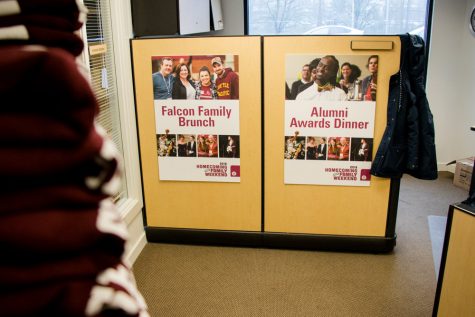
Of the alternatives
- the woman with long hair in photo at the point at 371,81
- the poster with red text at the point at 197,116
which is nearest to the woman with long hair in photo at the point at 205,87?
the poster with red text at the point at 197,116

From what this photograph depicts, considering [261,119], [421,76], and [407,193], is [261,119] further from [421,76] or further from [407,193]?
[407,193]

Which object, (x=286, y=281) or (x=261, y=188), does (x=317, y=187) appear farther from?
(x=286, y=281)

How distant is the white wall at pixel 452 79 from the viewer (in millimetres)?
4301

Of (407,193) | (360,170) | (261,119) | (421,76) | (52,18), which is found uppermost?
(52,18)

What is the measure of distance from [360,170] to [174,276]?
1297 mm

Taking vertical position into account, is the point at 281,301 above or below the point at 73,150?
below

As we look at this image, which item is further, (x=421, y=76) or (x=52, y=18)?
(x=421, y=76)

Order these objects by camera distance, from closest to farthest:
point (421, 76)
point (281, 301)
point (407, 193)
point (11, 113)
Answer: point (11, 113) < point (281, 301) < point (421, 76) < point (407, 193)

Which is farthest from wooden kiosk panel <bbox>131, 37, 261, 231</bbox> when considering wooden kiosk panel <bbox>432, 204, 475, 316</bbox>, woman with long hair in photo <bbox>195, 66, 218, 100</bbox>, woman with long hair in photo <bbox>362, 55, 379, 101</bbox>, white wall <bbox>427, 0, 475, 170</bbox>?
white wall <bbox>427, 0, 475, 170</bbox>

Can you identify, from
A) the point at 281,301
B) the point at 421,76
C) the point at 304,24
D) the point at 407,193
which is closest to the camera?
the point at 281,301

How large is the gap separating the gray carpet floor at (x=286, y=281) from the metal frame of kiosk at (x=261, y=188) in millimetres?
102

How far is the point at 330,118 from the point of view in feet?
8.82

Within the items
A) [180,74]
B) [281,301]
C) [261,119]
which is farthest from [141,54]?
[281,301]

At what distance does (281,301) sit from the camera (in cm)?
244
